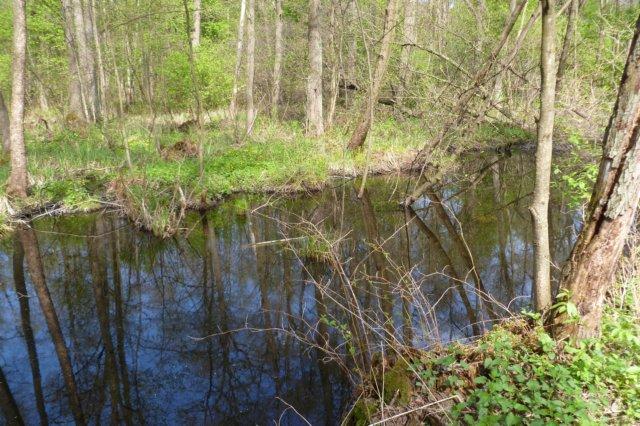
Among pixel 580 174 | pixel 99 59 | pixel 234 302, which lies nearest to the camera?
pixel 580 174

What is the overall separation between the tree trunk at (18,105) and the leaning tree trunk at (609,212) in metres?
10.2

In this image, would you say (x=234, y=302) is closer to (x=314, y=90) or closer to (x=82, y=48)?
(x=314, y=90)

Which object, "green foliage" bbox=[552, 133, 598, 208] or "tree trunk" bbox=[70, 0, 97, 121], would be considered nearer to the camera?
"green foliage" bbox=[552, 133, 598, 208]

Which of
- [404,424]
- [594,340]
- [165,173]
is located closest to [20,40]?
[165,173]

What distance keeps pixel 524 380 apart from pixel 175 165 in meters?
10.5

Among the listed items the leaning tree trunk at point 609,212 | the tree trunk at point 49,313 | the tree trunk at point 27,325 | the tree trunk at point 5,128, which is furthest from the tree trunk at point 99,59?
the leaning tree trunk at point 609,212

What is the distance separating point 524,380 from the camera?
334 cm

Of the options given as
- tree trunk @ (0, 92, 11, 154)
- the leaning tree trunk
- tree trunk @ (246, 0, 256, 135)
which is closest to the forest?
the leaning tree trunk

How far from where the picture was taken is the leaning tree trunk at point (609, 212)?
305cm

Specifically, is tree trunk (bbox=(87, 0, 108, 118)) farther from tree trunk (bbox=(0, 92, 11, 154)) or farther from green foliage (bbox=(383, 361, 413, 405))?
green foliage (bbox=(383, 361, 413, 405))

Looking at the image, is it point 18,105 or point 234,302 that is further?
point 18,105

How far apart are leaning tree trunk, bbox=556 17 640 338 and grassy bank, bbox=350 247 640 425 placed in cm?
25

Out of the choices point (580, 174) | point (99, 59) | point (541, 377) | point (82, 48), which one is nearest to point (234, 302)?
point (541, 377)

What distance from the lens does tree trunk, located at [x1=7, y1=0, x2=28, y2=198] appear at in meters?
9.05
